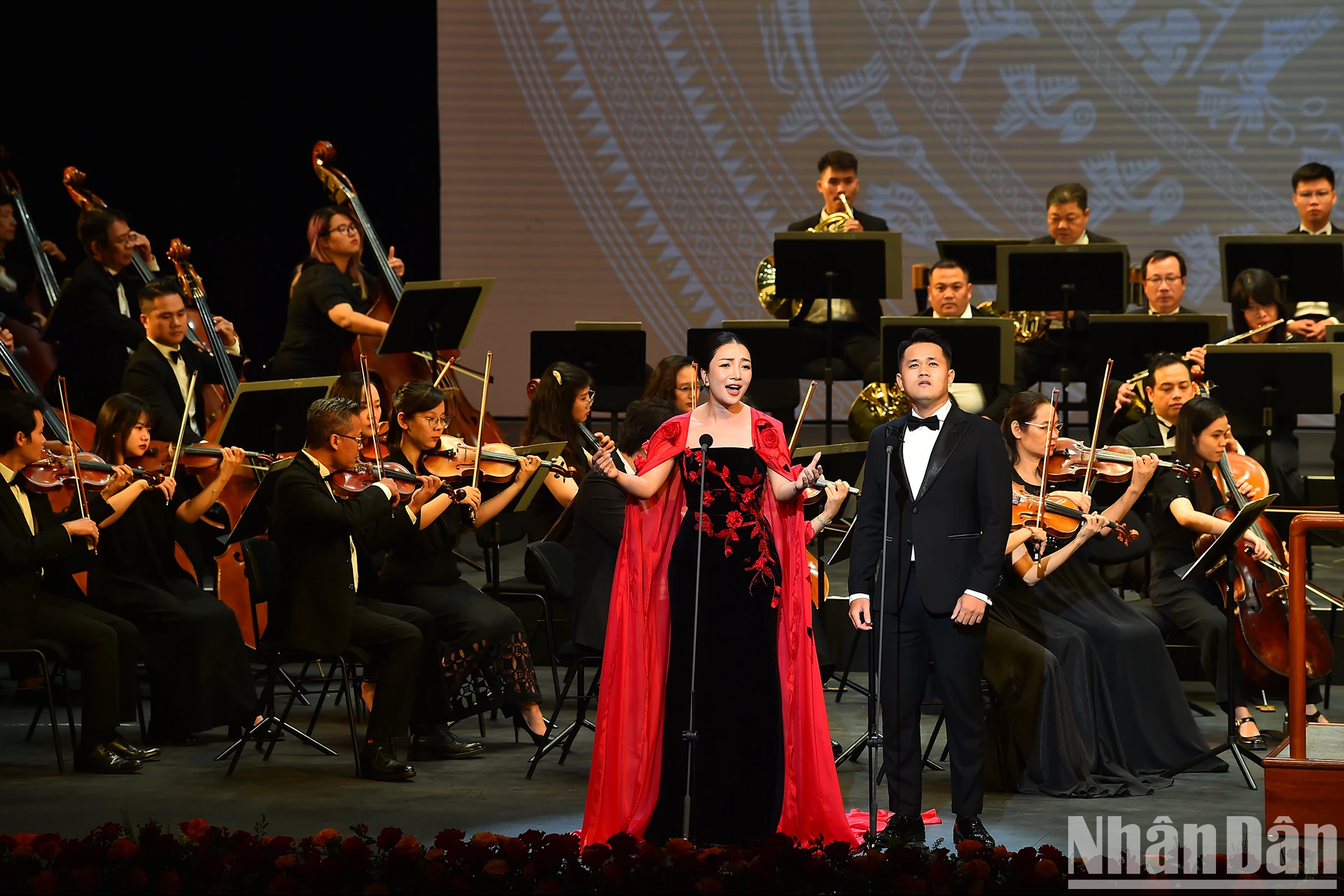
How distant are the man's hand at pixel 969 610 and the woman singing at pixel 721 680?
1.29 feet

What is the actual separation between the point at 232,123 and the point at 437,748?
18.4ft

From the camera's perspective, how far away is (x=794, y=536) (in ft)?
13.5

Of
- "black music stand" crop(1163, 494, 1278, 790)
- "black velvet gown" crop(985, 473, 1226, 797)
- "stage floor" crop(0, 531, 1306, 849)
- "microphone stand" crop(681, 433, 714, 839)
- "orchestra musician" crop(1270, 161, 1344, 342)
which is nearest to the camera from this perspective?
"microphone stand" crop(681, 433, 714, 839)

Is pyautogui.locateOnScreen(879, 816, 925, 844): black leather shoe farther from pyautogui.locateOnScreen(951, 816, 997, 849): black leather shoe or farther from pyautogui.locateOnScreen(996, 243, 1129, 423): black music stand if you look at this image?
pyautogui.locateOnScreen(996, 243, 1129, 423): black music stand

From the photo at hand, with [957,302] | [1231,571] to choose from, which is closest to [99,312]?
[957,302]

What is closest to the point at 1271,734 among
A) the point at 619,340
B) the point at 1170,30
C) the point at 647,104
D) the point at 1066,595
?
the point at 1066,595

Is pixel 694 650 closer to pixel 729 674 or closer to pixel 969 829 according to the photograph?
pixel 729 674

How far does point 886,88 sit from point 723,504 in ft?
17.7

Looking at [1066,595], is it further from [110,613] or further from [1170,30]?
[1170,30]

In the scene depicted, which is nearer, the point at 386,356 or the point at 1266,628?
the point at 1266,628

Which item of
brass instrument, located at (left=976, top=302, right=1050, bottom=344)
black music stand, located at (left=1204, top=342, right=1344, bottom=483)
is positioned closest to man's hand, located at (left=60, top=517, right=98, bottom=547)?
black music stand, located at (left=1204, top=342, right=1344, bottom=483)

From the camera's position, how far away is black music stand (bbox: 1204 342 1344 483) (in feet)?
18.9

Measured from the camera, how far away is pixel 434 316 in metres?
6.34

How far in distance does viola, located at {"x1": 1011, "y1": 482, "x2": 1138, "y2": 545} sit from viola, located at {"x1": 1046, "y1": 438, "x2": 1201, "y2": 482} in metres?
0.09
